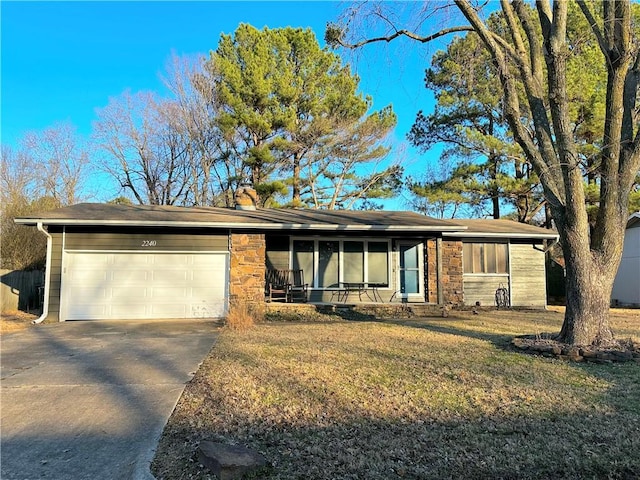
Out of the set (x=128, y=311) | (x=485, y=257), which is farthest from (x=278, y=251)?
(x=485, y=257)

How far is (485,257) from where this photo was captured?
569 inches

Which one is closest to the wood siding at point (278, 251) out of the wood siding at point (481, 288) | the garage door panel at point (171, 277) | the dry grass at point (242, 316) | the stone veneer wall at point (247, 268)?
the stone veneer wall at point (247, 268)

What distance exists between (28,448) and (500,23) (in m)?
10.2

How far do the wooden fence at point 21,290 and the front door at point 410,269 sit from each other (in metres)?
11.4

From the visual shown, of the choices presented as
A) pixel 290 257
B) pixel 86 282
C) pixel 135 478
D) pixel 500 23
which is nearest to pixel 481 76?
pixel 500 23

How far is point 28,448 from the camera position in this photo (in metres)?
3.28

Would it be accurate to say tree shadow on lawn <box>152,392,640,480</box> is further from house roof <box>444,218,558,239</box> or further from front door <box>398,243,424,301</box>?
house roof <box>444,218,558,239</box>

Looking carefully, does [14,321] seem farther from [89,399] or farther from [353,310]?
[353,310]

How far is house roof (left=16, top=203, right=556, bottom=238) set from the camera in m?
10.6

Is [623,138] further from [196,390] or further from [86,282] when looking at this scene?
[86,282]

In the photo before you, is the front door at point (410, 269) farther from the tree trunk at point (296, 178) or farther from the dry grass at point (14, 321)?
the dry grass at point (14, 321)

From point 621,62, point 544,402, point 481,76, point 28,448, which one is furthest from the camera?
point 481,76

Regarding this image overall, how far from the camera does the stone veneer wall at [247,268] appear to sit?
439 inches

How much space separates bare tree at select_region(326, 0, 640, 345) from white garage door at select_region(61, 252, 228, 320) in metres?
7.65
